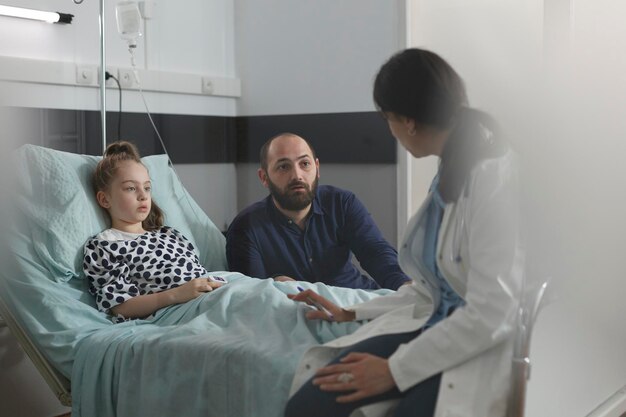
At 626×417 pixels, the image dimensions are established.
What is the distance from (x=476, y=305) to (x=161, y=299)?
0.81 meters

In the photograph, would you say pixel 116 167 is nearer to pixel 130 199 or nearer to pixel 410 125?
pixel 130 199

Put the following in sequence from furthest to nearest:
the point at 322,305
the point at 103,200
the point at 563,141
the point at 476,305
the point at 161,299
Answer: the point at 103,200 < the point at 161,299 < the point at 563,141 < the point at 322,305 < the point at 476,305

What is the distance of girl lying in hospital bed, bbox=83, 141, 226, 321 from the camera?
1.75 metres

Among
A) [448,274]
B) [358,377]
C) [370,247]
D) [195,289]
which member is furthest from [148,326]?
[448,274]

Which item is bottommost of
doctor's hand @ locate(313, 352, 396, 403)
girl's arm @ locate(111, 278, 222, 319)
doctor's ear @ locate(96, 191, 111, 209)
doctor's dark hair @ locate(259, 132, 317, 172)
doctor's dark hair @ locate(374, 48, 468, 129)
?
A: doctor's hand @ locate(313, 352, 396, 403)

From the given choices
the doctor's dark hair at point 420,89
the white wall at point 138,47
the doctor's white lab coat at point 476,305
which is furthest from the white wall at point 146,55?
the doctor's white lab coat at point 476,305

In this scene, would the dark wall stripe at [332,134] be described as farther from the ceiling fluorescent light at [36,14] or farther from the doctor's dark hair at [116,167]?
the ceiling fluorescent light at [36,14]

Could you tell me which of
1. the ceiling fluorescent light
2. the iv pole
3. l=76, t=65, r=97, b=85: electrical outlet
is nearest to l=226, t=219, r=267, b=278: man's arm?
the iv pole

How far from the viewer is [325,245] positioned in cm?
164

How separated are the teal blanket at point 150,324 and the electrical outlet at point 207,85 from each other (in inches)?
8.8

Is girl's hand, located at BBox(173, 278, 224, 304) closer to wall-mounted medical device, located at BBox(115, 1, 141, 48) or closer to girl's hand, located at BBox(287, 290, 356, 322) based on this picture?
girl's hand, located at BBox(287, 290, 356, 322)

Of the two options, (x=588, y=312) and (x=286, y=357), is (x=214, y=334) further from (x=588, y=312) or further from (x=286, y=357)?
(x=588, y=312)

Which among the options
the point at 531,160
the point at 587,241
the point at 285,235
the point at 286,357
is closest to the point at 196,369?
the point at 286,357

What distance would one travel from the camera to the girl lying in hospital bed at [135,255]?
175cm
